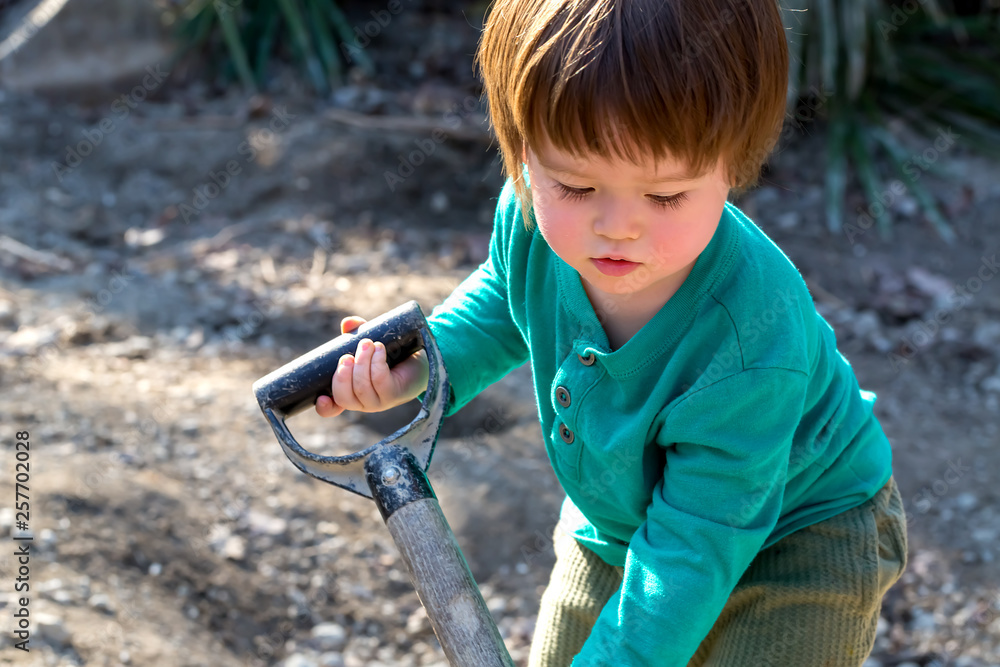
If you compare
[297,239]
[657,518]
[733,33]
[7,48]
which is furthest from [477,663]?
[7,48]

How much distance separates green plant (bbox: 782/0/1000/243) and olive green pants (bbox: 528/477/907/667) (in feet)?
9.59

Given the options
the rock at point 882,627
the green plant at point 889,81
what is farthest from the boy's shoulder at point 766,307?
the green plant at point 889,81

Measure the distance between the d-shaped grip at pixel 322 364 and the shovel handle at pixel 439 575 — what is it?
0.70ft

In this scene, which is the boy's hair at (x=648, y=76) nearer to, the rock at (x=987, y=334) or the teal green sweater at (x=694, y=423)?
the teal green sweater at (x=694, y=423)

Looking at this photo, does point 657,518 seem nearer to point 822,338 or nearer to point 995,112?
point 822,338

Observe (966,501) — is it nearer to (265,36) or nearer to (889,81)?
(889,81)

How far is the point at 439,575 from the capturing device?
1354 mm

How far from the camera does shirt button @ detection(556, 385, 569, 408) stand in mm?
1459

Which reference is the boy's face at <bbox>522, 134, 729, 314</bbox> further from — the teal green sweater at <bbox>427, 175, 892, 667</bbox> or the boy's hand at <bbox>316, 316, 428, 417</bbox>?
the boy's hand at <bbox>316, 316, 428, 417</bbox>

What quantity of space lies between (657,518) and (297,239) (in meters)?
3.08

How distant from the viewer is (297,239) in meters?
4.18

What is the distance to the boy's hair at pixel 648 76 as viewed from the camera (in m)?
1.17

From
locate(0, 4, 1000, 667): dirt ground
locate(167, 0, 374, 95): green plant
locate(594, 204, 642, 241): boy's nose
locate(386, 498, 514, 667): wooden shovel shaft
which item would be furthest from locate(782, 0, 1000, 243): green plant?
locate(386, 498, 514, 667): wooden shovel shaft

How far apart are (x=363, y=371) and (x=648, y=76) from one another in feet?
2.07
